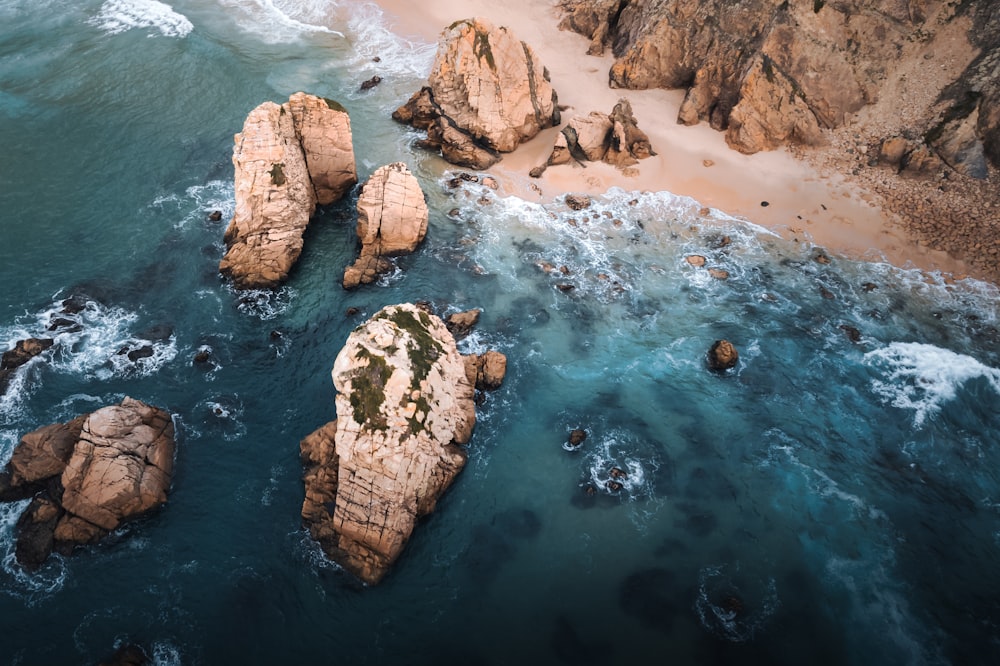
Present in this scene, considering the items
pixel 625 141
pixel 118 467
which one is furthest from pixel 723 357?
pixel 118 467

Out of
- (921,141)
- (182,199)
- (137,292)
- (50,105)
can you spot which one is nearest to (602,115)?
(921,141)

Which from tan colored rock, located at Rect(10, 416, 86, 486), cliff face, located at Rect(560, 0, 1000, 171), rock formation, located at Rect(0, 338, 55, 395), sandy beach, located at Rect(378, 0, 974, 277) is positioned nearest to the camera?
tan colored rock, located at Rect(10, 416, 86, 486)

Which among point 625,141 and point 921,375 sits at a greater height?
point 625,141

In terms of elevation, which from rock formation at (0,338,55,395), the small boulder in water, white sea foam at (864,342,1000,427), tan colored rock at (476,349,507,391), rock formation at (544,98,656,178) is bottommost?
rock formation at (0,338,55,395)

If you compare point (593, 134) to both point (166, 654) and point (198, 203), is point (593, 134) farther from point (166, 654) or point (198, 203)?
point (166, 654)

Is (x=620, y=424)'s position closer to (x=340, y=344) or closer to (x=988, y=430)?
(x=340, y=344)

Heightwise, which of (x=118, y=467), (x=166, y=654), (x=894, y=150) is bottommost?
(x=166, y=654)

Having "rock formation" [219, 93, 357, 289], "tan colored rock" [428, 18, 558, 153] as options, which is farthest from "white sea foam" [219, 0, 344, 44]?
"rock formation" [219, 93, 357, 289]

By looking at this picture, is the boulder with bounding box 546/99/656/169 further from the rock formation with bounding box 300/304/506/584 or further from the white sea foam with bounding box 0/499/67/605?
the white sea foam with bounding box 0/499/67/605
